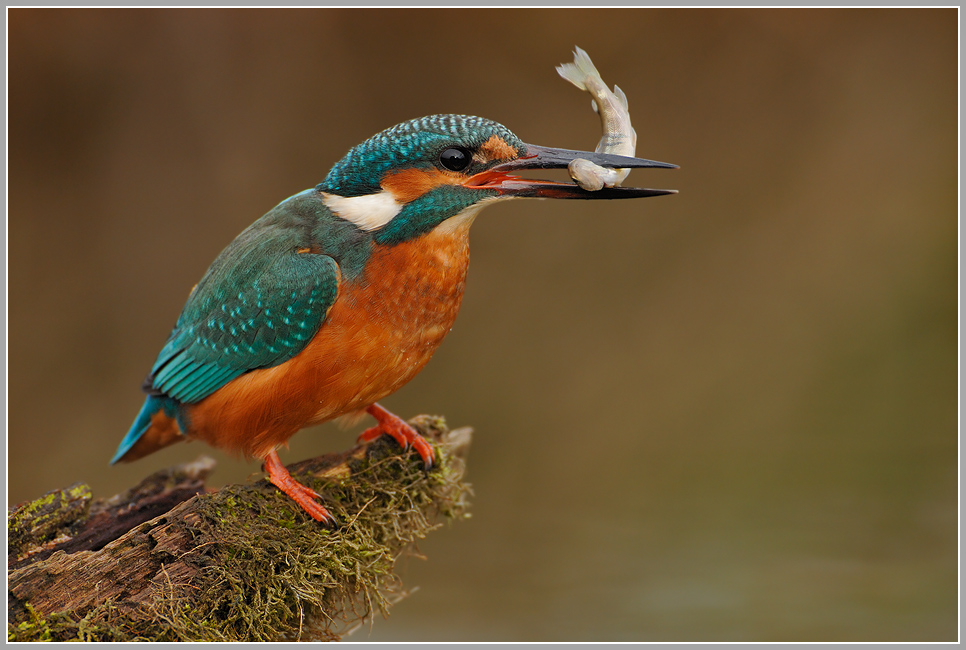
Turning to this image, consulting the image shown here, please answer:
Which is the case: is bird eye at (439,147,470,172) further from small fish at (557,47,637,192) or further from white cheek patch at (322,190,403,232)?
small fish at (557,47,637,192)

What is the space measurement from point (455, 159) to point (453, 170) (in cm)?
3

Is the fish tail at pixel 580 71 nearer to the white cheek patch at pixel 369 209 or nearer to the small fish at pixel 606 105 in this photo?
the small fish at pixel 606 105

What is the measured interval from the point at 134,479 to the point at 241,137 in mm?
2360

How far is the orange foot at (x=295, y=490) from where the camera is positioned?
214 cm

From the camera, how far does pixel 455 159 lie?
6.70 feet

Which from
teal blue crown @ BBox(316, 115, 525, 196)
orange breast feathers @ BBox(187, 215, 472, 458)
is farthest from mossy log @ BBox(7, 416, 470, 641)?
teal blue crown @ BBox(316, 115, 525, 196)

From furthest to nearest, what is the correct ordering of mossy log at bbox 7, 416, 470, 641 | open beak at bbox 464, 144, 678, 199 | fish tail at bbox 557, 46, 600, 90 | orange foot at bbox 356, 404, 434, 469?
1. orange foot at bbox 356, 404, 434, 469
2. fish tail at bbox 557, 46, 600, 90
3. open beak at bbox 464, 144, 678, 199
4. mossy log at bbox 7, 416, 470, 641

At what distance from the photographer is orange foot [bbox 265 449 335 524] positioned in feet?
7.04

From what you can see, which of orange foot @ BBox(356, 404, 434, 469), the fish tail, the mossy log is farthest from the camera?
orange foot @ BBox(356, 404, 434, 469)

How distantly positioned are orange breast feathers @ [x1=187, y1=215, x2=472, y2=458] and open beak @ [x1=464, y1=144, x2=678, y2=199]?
0.16 meters

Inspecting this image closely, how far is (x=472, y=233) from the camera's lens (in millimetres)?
5133

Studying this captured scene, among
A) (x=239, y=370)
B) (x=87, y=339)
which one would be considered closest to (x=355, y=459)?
(x=239, y=370)

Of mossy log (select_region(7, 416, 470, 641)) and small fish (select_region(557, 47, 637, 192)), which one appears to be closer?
mossy log (select_region(7, 416, 470, 641))

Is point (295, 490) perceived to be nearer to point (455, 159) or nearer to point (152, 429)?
point (152, 429)
